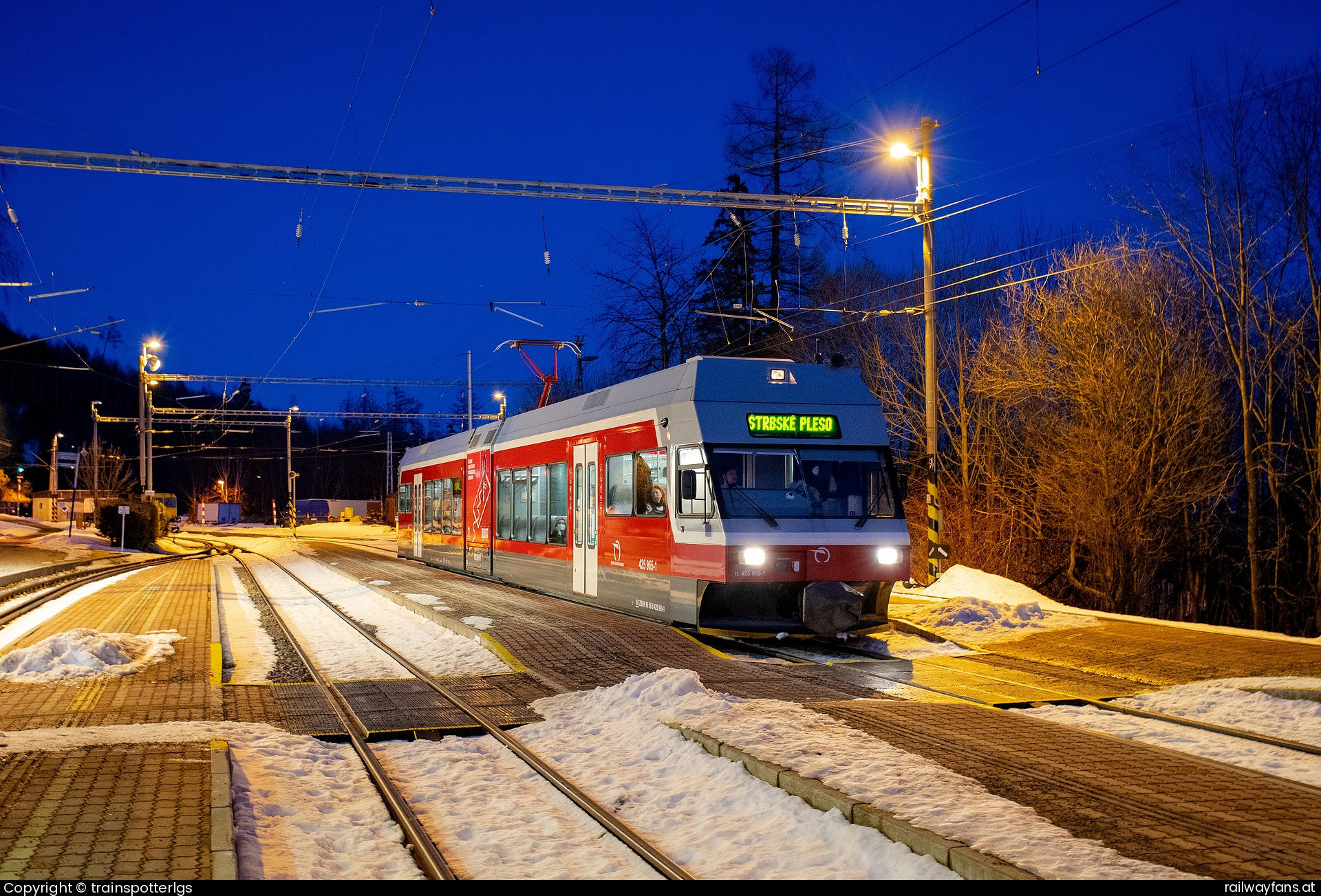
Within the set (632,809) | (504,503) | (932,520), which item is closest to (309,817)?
(632,809)

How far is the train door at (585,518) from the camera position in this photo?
54.1 feet

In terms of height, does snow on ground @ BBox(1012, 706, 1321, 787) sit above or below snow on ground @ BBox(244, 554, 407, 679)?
above

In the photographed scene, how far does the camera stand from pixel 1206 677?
10656 millimetres

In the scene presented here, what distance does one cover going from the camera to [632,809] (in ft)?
22.0

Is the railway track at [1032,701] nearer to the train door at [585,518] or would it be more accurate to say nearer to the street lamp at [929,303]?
the train door at [585,518]

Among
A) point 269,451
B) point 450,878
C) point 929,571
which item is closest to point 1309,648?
point 929,571

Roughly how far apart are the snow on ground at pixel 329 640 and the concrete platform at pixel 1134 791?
613 centimetres

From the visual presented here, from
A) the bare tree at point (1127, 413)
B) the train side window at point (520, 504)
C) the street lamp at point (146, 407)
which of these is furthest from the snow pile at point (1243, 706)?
the street lamp at point (146, 407)

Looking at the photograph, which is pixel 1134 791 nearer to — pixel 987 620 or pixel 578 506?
pixel 987 620

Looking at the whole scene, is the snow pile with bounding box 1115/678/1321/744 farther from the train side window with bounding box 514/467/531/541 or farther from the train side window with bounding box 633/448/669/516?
the train side window with bounding box 514/467/531/541

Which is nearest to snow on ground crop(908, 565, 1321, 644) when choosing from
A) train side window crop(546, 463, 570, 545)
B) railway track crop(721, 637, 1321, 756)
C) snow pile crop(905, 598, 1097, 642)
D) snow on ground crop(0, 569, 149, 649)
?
snow pile crop(905, 598, 1097, 642)

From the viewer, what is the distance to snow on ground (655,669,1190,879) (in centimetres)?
498

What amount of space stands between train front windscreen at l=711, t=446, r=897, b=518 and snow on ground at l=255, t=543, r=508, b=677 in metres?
3.53

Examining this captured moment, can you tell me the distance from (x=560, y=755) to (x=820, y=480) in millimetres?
6359
